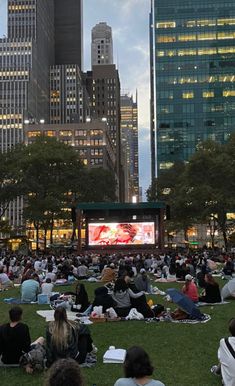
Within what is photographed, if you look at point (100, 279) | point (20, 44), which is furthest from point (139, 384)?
point (20, 44)

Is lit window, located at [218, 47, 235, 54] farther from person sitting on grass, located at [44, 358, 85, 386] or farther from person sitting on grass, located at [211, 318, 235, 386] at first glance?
person sitting on grass, located at [44, 358, 85, 386]

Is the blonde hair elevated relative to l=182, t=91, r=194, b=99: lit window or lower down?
lower down

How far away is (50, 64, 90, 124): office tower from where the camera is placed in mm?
194750

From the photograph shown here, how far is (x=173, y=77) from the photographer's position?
420 feet

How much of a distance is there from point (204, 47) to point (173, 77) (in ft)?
38.3

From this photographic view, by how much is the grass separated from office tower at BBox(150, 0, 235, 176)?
11160 cm

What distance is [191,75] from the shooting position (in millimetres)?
127938

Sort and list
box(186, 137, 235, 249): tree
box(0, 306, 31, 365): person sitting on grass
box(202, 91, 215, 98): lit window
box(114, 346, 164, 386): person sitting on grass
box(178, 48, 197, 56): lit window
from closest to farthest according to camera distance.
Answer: box(114, 346, 164, 386): person sitting on grass → box(0, 306, 31, 365): person sitting on grass → box(186, 137, 235, 249): tree → box(202, 91, 215, 98): lit window → box(178, 48, 197, 56): lit window

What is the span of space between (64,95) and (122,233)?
156134mm

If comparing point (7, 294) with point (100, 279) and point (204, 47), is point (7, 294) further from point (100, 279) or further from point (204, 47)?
point (204, 47)

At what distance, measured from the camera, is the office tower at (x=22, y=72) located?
499ft

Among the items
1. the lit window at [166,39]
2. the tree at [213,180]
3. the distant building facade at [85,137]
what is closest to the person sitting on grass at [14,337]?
the tree at [213,180]

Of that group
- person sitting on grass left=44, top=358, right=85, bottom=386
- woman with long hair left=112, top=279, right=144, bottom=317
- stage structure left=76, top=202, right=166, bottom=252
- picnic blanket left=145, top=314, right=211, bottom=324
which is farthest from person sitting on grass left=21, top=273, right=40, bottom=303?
stage structure left=76, top=202, right=166, bottom=252

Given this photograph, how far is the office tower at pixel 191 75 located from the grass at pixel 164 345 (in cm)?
11160
